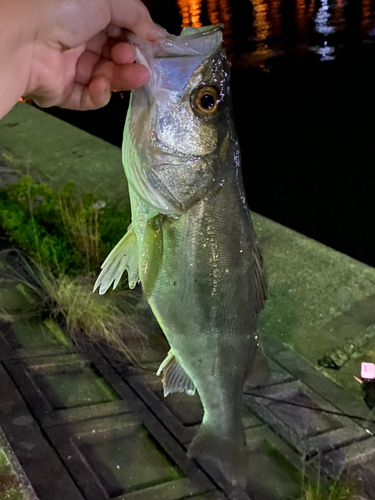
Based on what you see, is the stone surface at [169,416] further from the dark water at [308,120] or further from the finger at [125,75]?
the dark water at [308,120]

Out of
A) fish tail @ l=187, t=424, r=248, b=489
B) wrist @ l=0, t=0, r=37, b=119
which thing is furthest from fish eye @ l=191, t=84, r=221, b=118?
fish tail @ l=187, t=424, r=248, b=489

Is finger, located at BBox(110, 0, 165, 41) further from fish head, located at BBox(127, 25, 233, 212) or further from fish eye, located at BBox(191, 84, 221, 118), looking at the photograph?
fish eye, located at BBox(191, 84, 221, 118)

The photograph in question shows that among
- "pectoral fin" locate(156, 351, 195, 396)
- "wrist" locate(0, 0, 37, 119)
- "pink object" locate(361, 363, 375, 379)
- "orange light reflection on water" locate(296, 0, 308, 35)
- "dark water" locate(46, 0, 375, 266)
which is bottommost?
"dark water" locate(46, 0, 375, 266)

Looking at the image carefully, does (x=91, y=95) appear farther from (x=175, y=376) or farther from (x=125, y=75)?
(x=175, y=376)

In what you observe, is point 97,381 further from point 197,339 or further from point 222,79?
point 222,79

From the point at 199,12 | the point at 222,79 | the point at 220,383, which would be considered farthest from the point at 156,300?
the point at 199,12

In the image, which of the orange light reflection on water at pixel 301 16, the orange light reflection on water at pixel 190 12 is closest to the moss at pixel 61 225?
the orange light reflection on water at pixel 301 16

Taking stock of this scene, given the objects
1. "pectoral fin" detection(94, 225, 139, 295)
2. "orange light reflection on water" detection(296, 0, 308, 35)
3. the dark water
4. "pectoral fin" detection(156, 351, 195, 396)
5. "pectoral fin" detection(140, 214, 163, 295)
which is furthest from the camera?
"orange light reflection on water" detection(296, 0, 308, 35)
